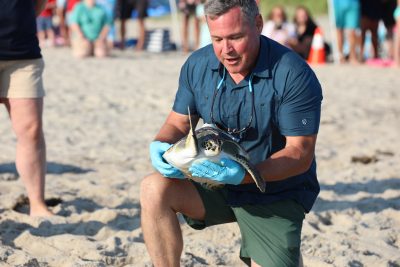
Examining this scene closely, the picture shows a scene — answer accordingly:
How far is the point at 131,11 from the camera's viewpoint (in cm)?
1667

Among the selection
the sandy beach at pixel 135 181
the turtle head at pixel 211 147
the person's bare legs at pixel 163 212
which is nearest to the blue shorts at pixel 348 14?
the sandy beach at pixel 135 181

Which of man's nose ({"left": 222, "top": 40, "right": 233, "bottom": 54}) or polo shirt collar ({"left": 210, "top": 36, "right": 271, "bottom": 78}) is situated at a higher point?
man's nose ({"left": 222, "top": 40, "right": 233, "bottom": 54})

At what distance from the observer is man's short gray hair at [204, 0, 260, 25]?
2975 millimetres

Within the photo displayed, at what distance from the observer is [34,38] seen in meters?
4.42

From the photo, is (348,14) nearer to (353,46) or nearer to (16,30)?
(353,46)

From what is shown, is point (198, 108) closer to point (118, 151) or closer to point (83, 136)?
point (118, 151)

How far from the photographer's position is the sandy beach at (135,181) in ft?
13.2

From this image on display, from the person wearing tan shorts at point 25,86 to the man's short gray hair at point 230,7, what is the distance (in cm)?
163

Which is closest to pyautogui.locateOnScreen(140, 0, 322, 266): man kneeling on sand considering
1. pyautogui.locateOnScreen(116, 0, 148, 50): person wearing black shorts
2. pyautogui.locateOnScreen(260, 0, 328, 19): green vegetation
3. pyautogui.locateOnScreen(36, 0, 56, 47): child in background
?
pyautogui.locateOnScreen(116, 0, 148, 50): person wearing black shorts

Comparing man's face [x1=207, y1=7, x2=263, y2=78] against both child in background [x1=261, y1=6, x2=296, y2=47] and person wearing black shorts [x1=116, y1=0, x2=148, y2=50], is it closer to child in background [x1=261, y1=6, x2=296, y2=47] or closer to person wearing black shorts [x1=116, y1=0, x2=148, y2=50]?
child in background [x1=261, y1=6, x2=296, y2=47]

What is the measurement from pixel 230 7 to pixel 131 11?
548 inches

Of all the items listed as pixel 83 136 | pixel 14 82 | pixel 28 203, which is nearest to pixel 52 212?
pixel 28 203

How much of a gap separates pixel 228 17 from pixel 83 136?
Answer: 4462mm

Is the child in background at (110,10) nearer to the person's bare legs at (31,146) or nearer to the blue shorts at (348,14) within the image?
the blue shorts at (348,14)
